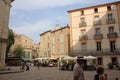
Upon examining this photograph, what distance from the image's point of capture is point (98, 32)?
116 feet

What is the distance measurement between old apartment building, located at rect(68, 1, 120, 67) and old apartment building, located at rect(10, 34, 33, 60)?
31.7m

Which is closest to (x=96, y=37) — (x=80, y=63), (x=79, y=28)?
(x=79, y=28)

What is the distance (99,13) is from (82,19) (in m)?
4.11

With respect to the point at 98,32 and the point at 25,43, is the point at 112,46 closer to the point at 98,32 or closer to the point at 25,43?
the point at 98,32

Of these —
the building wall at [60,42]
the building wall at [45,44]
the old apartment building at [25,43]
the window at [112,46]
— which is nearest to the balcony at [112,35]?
the window at [112,46]

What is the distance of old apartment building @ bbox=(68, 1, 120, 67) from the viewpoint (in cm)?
3306

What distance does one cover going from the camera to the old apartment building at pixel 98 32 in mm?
33062

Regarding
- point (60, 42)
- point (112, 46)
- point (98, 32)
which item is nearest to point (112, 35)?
point (112, 46)

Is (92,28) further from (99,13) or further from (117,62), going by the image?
(117,62)

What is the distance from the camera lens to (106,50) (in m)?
33.3

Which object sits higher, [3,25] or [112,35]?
[3,25]

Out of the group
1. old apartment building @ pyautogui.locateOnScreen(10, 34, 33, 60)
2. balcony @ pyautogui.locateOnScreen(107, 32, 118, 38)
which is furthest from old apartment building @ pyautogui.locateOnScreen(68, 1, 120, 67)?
old apartment building @ pyautogui.locateOnScreen(10, 34, 33, 60)

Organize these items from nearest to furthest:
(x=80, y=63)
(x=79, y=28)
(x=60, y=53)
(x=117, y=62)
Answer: (x=80, y=63) → (x=117, y=62) → (x=79, y=28) → (x=60, y=53)

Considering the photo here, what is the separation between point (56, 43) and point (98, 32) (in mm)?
15391
